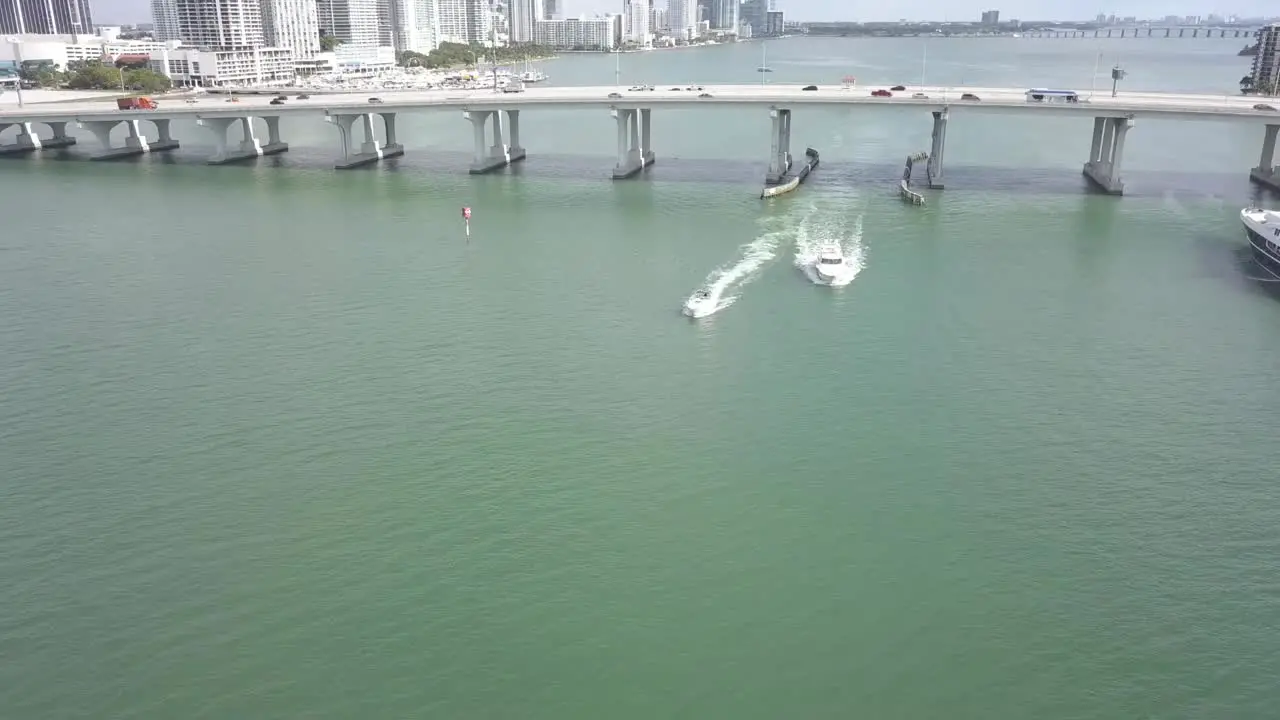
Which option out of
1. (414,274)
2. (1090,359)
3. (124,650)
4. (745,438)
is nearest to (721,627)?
(745,438)

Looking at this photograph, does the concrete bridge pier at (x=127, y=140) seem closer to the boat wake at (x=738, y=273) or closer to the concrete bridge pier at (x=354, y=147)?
the concrete bridge pier at (x=354, y=147)

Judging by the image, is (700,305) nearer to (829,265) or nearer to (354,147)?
(829,265)

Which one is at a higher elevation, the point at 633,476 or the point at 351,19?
the point at 351,19

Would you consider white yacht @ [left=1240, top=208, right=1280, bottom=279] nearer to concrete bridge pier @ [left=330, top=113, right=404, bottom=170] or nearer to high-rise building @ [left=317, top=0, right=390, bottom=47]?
concrete bridge pier @ [left=330, top=113, right=404, bottom=170]

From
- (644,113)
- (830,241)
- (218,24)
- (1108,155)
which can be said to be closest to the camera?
(830,241)

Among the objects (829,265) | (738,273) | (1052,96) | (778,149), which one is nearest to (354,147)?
(778,149)

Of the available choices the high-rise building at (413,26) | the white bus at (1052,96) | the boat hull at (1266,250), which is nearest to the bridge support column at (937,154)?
the white bus at (1052,96)
